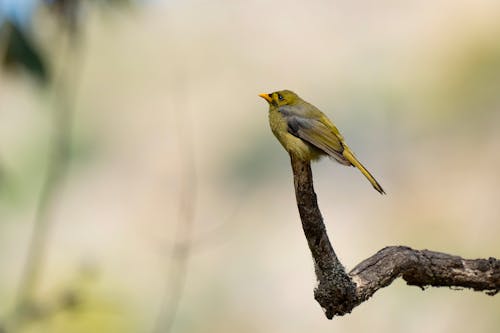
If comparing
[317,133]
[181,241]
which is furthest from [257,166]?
[317,133]

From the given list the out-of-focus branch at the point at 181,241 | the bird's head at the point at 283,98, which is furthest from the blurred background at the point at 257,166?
the bird's head at the point at 283,98

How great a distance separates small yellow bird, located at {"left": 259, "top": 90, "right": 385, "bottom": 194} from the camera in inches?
181

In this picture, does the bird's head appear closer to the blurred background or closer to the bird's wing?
the bird's wing

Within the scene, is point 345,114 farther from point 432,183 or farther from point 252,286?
point 252,286

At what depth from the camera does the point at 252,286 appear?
10.0 meters

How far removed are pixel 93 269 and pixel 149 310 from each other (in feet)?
13.8

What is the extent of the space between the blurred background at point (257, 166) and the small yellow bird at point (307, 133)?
7.95 ft

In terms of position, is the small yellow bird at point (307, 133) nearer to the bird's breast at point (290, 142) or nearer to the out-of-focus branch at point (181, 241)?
the bird's breast at point (290, 142)

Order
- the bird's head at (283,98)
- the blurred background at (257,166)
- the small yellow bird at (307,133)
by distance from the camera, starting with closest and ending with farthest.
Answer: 1. the small yellow bird at (307,133)
2. the bird's head at (283,98)
3. the blurred background at (257,166)

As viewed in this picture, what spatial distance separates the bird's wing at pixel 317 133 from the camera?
467 centimetres

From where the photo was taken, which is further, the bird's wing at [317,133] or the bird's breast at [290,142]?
the bird's wing at [317,133]

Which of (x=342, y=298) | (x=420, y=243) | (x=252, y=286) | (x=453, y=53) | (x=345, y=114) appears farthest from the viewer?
(x=453, y=53)

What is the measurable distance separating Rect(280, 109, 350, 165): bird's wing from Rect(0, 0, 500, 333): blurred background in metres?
2.64

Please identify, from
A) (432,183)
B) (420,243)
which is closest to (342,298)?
(420,243)
